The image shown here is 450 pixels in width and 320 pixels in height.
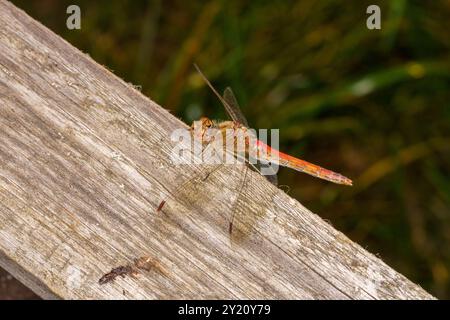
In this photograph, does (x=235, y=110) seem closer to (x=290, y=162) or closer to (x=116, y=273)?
(x=290, y=162)

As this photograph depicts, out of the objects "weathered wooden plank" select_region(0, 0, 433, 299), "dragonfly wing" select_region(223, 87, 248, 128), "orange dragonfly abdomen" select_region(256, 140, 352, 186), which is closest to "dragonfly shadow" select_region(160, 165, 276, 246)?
"weathered wooden plank" select_region(0, 0, 433, 299)

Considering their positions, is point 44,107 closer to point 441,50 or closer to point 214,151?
point 214,151

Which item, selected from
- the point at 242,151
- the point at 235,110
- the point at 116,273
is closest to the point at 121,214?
the point at 116,273

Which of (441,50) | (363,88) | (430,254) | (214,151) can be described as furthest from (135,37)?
(214,151)

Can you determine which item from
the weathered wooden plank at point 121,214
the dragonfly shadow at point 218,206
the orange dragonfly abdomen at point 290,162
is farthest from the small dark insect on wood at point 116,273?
the orange dragonfly abdomen at point 290,162

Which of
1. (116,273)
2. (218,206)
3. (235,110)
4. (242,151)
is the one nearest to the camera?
(116,273)

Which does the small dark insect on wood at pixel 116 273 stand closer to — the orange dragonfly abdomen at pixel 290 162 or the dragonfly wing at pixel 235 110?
the orange dragonfly abdomen at pixel 290 162

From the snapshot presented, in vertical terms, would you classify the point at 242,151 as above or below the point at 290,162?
below
